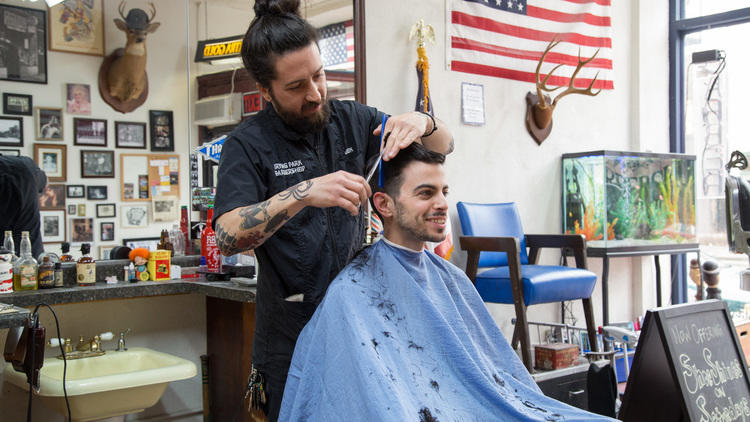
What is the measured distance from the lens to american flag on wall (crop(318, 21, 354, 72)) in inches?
133

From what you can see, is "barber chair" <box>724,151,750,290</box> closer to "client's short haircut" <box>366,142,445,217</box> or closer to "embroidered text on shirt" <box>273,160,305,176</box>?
"client's short haircut" <box>366,142,445,217</box>

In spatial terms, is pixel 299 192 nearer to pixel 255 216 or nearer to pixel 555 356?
pixel 255 216

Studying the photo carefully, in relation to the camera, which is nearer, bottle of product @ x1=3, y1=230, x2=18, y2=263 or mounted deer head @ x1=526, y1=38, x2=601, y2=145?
bottle of product @ x1=3, y1=230, x2=18, y2=263

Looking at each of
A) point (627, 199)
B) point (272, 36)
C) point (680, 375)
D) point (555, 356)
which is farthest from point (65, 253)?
point (627, 199)

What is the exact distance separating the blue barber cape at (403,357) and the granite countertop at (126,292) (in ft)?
2.62

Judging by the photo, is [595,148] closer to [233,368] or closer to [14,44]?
[233,368]

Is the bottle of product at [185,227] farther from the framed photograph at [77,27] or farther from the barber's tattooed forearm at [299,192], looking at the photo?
the barber's tattooed forearm at [299,192]

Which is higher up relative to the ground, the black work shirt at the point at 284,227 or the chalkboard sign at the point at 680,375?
the black work shirt at the point at 284,227

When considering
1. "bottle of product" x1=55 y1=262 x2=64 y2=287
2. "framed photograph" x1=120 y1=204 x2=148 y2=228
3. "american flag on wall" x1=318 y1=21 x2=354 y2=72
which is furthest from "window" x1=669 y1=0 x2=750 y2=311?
"bottle of product" x1=55 y1=262 x2=64 y2=287

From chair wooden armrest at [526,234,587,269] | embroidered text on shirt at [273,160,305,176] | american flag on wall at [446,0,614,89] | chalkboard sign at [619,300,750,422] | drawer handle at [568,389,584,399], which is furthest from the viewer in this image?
american flag on wall at [446,0,614,89]

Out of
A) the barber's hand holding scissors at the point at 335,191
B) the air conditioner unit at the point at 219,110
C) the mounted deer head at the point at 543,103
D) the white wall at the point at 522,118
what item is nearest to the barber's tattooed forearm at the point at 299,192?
the barber's hand holding scissors at the point at 335,191

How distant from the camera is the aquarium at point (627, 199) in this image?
429 centimetres

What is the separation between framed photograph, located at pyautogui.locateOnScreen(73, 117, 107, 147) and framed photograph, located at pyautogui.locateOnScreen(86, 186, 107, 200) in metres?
0.17

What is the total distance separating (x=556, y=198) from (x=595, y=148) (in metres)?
0.57
